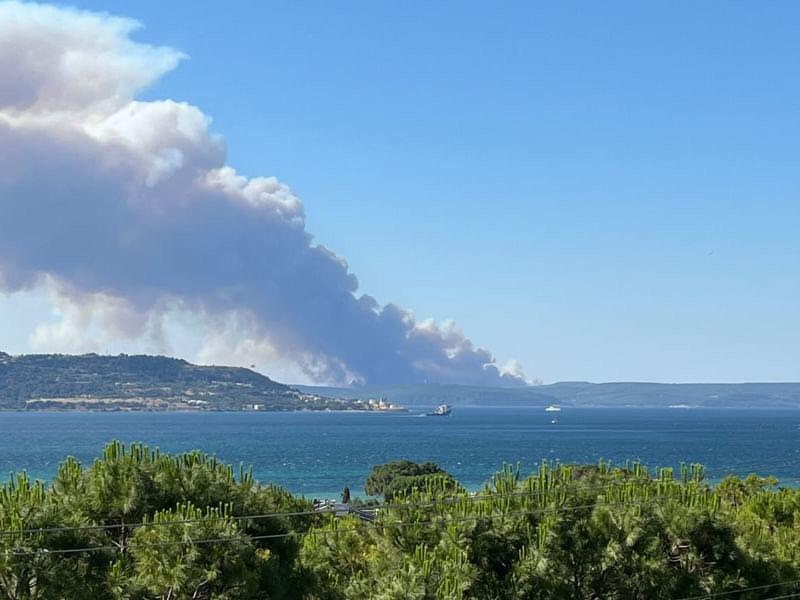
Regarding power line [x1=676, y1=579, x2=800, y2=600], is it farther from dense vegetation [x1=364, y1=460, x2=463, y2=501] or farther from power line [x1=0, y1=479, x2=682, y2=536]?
dense vegetation [x1=364, y1=460, x2=463, y2=501]

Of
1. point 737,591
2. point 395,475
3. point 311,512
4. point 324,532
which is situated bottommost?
point 395,475

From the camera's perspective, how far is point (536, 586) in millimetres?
32594

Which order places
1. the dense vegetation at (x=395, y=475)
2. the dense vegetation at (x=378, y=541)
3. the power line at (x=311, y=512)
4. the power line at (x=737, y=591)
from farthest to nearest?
the dense vegetation at (x=395, y=475)
the power line at (x=737, y=591)
the dense vegetation at (x=378, y=541)
the power line at (x=311, y=512)

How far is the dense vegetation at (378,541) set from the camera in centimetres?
2783

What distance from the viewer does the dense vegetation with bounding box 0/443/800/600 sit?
27828 millimetres

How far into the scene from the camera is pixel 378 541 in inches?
1339

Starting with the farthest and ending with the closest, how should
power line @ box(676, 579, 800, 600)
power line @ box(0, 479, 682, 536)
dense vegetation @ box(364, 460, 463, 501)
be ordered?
dense vegetation @ box(364, 460, 463, 501)
power line @ box(676, 579, 800, 600)
power line @ box(0, 479, 682, 536)

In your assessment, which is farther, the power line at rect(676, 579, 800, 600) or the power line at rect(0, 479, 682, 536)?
the power line at rect(676, 579, 800, 600)

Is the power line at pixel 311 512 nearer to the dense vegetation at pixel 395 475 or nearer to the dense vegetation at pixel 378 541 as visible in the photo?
the dense vegetation at pixel 378 541

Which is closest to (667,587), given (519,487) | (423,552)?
(519,487)

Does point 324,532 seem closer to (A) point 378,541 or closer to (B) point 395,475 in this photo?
(A) point 378,541

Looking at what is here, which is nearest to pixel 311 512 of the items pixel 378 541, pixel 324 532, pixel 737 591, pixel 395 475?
pixel 378 541

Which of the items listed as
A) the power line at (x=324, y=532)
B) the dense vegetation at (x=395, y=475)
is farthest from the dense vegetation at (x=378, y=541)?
the dense vegetation at (x=395, y=475)

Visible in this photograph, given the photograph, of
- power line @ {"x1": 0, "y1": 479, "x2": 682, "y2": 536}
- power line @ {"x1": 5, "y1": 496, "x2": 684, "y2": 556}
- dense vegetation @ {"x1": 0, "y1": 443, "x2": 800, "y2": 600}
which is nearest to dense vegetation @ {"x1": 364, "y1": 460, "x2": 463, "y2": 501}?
dense vegetation @ {"x1": 0, "y1": 443, "x2": 800, "y2": 600}
